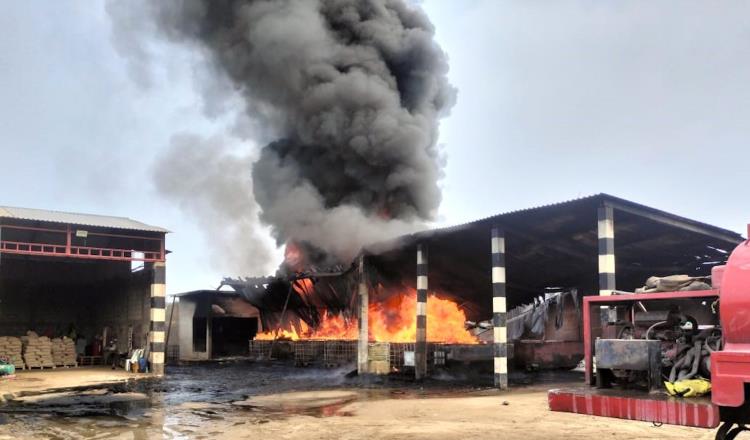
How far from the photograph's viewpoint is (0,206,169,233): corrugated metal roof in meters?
22.4

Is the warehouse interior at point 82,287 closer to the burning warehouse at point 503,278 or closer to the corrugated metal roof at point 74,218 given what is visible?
the corrugated metal roof at point 74,218

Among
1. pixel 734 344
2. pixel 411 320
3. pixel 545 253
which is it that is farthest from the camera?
pixel 411 320

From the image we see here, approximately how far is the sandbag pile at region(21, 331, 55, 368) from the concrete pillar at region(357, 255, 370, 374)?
13727 mm

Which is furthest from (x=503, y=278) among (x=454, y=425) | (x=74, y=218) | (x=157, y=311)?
(x=74, y=218)

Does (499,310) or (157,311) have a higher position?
(499,310)

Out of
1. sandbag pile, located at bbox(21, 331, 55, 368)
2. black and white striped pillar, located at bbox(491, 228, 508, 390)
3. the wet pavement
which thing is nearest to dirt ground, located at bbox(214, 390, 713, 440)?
the wet pavement

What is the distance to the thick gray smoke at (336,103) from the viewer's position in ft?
95.7

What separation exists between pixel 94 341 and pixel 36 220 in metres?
9.18

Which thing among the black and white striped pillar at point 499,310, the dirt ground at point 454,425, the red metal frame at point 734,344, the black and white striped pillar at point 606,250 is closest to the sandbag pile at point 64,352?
the dirt ground at point 454,425

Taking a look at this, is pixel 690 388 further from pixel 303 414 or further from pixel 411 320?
pixel 411 320

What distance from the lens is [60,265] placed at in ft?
97.1

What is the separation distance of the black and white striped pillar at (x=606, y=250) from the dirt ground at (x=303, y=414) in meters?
3.08

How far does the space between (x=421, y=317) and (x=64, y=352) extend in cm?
1651

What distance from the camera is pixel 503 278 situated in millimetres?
17188
